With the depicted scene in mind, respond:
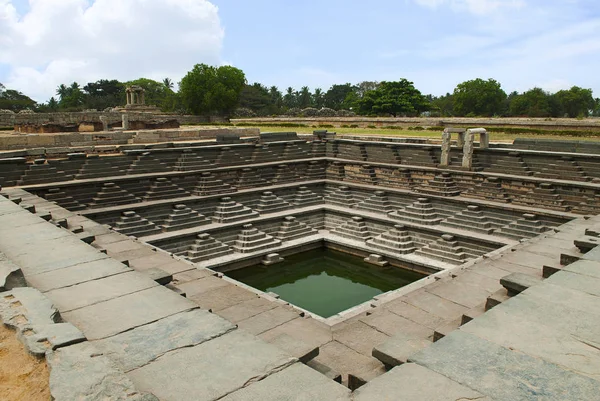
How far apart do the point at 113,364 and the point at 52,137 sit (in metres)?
15.2

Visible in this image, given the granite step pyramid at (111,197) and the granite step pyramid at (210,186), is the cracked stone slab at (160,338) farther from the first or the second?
the granite step pyramid at (210,186)

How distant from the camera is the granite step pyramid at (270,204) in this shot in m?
13.9

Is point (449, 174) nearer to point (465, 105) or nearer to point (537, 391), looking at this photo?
point (537, 391)

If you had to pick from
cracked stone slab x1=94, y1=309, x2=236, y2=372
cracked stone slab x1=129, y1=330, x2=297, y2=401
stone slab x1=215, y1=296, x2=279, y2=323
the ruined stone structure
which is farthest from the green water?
cracked stone slab x1=129, y1=330, x2=297, y2=401

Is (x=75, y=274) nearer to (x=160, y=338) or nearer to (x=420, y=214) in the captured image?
(x=160, y=338)

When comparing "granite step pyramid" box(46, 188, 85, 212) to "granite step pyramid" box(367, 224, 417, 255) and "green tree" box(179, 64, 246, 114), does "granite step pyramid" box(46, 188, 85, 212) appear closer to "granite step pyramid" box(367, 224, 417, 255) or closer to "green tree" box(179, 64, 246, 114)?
"granite step pyramid" box(367, 224, 417, 255)

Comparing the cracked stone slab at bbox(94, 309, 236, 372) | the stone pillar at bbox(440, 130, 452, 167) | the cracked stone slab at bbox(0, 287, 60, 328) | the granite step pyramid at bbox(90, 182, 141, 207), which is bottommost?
the granite step pyramid at bbox(90, 182, 141, 207)

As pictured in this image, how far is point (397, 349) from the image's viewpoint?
10.8 ft

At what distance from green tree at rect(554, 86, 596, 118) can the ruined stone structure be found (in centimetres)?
3627

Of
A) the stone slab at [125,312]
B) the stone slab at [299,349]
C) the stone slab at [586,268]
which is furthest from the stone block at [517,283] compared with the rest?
the stone slab at [125,312]

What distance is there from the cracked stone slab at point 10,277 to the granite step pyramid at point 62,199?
780 cm

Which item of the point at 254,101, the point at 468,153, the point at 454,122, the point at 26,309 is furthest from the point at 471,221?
the point at 254,101

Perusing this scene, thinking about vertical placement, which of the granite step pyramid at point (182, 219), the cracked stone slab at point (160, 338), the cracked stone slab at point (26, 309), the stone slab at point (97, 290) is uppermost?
the cracked stone slab at point (26, 309)

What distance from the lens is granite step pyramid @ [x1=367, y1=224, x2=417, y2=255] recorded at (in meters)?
11.7
